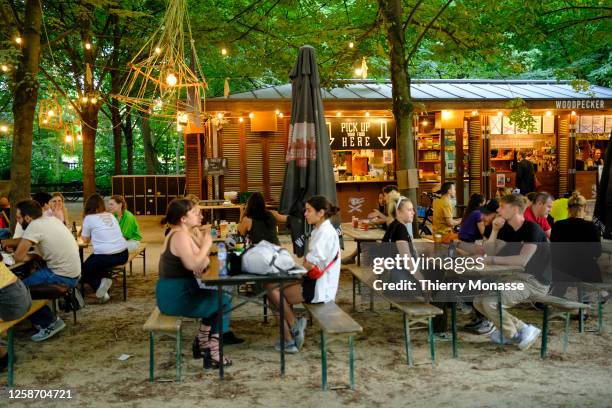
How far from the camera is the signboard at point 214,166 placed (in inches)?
593

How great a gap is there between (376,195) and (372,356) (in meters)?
10.6

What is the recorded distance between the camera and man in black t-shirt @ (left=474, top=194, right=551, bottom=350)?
5.96 m

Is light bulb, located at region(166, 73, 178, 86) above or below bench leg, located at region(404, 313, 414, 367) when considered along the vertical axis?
above

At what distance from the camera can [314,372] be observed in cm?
543

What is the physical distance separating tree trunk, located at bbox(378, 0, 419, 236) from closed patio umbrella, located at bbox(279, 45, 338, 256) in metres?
2.12

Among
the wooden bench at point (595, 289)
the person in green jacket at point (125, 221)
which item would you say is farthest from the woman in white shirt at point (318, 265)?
the person in green jacket at point (125, 221)

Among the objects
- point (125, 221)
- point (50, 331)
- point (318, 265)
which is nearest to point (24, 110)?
point (125, 221)

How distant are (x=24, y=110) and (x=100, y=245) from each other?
257cm

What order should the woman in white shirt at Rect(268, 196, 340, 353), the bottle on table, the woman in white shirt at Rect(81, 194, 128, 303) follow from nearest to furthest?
1. the bottle on table
2. the woman in white shirt at Rect(268, 196, 340, 353)
3. the woman in white shirt at Rect(81, 194, 128, 303)

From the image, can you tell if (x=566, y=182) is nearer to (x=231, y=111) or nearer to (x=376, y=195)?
(x=376, y=195)

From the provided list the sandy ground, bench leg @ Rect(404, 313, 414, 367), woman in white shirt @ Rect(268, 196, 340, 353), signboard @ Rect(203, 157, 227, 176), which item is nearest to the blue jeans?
the sandy ground

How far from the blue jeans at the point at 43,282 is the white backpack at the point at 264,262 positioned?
102 inches

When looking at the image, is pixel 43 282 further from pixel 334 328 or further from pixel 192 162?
pixel 192 162

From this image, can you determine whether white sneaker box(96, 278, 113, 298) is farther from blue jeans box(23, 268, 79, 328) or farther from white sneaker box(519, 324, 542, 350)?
white sneaker box(519, 324, 542, 350)
